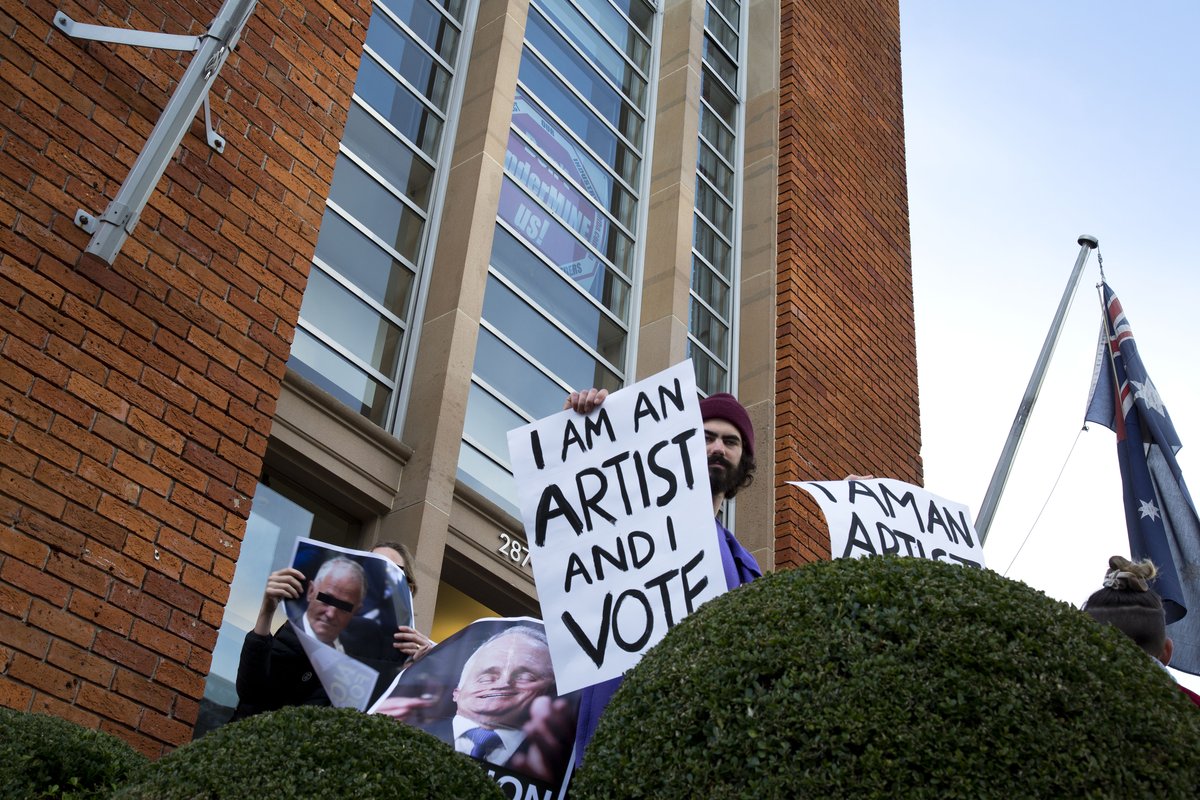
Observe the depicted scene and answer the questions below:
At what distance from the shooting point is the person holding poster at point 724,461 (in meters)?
4.11

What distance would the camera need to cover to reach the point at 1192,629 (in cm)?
788

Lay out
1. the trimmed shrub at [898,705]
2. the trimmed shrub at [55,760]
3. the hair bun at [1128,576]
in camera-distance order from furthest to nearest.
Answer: the hair bun at [1128,576], the trimmed shrub at [55,760], the trimmed shrub at [898,705]

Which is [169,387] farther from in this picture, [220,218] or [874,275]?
[874,275]

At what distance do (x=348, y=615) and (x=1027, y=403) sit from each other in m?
5.55

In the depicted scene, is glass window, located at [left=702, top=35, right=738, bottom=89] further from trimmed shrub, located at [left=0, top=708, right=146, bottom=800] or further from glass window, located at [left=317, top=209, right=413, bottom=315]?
trimmed shrub, located at [left=0, top=708, right=146, bottom=800]

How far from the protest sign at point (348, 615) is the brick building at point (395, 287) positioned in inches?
38.5

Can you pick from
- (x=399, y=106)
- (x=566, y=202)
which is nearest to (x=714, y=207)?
(x=566, y=202)

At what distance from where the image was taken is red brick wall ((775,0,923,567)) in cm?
946

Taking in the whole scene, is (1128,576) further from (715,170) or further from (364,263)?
(715,170)

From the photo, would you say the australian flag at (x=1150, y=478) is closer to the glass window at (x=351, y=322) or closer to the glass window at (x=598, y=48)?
the glass window at (x=598, y=48)

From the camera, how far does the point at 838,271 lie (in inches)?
416

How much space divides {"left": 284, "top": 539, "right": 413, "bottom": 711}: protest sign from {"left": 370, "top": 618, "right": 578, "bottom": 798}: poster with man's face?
27 cm

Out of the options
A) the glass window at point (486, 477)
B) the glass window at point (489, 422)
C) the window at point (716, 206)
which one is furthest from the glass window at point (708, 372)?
the glass window at point (486, 477)

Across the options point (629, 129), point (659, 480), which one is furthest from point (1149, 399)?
point (659, 480)
